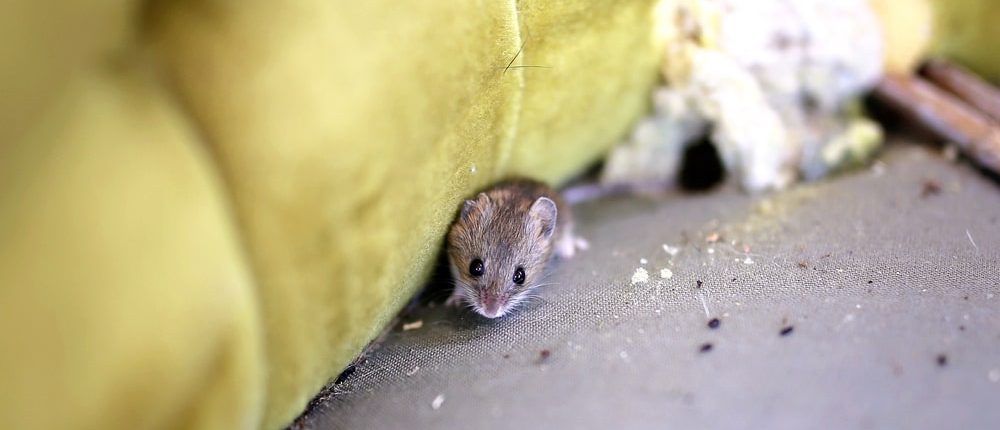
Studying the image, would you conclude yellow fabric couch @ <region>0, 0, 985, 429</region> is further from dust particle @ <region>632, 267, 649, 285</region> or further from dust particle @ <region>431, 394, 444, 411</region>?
dust particle @ <region>632, 267, 649, 285</region>

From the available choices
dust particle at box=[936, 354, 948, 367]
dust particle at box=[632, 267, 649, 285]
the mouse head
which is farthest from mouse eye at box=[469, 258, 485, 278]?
dust particle at box=[936, 354, 948, 367]

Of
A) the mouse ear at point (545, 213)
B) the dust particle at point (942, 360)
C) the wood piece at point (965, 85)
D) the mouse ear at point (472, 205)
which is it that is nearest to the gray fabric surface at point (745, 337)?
the dust particle at point (942, 360)

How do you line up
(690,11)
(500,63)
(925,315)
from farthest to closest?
(690,11) < (500,63) < (925,315)

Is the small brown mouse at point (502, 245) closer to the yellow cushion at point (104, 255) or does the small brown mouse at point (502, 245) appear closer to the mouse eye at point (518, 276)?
the mouse eye at point (518, 276)

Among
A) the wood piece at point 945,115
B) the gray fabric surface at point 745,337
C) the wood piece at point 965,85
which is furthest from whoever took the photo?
the wood piece at point 965,85

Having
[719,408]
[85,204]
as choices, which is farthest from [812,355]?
[85,204]

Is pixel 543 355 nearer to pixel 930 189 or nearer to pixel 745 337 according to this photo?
pixel 745 337

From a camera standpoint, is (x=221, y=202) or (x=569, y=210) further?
(x=569, y=210)

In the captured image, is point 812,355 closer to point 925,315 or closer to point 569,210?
point 925,315

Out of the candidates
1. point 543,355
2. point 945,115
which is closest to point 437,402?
point 543,355
